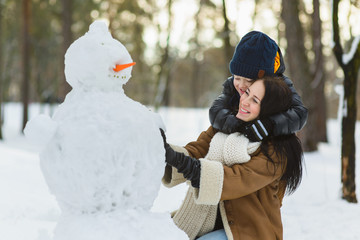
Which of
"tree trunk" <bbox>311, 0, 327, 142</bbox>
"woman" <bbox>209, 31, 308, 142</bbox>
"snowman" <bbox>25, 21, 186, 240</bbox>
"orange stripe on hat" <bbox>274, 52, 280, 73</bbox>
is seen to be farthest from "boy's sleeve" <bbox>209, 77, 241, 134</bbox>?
"tree trunk" <bbox>311, 0, 327, 142</bbox>

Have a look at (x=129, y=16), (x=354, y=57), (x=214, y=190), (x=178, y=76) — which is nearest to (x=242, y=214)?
(x=214, y=190)

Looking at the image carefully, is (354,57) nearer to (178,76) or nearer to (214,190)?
(214,190)

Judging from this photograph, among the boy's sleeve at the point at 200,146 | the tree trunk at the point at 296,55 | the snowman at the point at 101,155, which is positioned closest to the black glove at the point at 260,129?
the boy's sleeve at the point at 200,146

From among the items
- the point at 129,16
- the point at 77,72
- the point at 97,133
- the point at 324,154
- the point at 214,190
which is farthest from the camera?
the point at 129,16

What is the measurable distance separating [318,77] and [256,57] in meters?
6.60

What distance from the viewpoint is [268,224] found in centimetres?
168

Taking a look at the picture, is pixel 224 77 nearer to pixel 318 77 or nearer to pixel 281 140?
pixel 318 77

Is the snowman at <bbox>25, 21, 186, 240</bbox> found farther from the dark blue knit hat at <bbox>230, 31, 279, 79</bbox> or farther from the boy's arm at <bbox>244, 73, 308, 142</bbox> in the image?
the dark blue knit hat at <bbox>230, 31, 279, 79</bbox>

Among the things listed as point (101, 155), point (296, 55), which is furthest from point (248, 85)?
point (296, 55)

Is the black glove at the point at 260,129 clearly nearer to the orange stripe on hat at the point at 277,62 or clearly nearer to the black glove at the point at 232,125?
the black glove at the point at 232,125

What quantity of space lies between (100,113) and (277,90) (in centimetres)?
85

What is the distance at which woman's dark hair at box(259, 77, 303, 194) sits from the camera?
5.31 ft

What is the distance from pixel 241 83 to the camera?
5.95 ft

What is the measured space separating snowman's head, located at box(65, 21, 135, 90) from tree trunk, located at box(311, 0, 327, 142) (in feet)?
20.1
